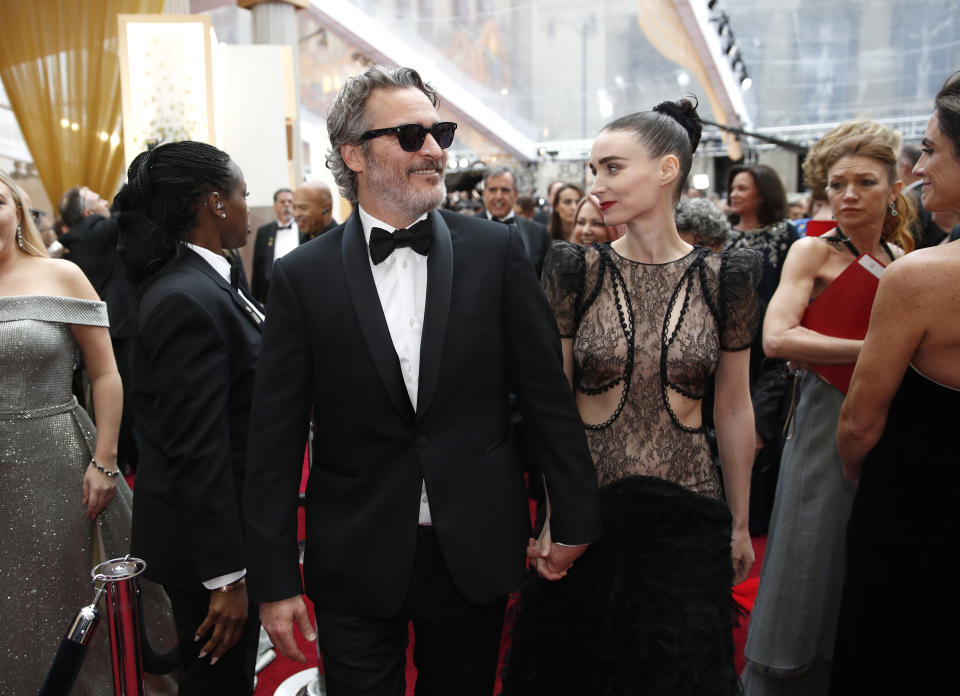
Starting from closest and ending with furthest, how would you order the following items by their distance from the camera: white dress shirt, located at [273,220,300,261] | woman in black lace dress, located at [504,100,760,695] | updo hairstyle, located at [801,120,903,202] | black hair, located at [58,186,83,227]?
1. woman in black lace dress, located at [504,100,760,695]
2. updo hairstyle, located at [801,120,903,202]
3. black hair, located at [58,186,83,227]
4. white dress shirt, located at [273,220,300,261]

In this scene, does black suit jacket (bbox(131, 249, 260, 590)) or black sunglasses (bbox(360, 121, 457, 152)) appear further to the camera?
black suit jacket (bbox(131, 249, 260, 590))

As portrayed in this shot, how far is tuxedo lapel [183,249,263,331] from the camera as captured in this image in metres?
1.93

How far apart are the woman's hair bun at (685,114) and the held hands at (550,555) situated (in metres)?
1.09

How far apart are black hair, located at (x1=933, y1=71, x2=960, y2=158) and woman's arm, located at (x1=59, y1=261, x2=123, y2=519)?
2.44 metres

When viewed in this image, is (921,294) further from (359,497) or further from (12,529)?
(12,529)

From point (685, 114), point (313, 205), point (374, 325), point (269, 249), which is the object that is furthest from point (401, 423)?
point (269, 249)

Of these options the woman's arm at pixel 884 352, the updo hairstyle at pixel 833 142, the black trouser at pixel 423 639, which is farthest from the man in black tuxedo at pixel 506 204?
the black trouser at pixel 423 639

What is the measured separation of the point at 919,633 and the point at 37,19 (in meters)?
8.19

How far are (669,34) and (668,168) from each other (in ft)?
38.7

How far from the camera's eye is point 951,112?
1628 mm

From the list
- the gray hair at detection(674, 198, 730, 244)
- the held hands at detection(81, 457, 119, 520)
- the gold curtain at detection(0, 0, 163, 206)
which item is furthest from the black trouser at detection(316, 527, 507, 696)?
the gold curtain at detection(0, 0, 163, 206)

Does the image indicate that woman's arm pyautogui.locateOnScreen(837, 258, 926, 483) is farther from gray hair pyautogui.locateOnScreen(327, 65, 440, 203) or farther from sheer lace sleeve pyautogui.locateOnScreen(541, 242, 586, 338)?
gray hair pyautogui.locateOnScreen(327, 65, 440, 203)

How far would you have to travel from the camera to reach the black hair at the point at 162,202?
6.33ft

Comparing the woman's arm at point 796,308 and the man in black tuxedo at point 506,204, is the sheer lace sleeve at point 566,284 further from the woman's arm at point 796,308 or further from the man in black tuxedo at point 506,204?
the man in black tuxedo at point 506,204
